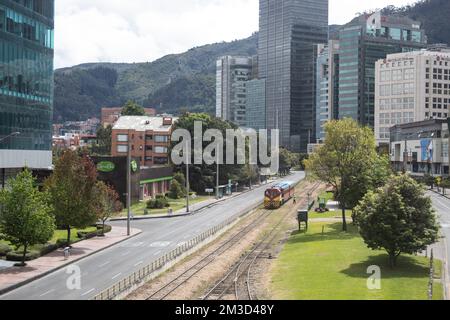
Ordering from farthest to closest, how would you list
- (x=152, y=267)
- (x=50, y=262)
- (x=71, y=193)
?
(x=71, y=193) < (x=50, y=262) < (x=152, y=267)

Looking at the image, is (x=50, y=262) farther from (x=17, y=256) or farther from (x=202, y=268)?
(x=202, y=268)

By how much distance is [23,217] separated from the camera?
4391 cm

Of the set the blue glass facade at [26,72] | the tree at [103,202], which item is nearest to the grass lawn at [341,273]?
the tree at [103,202]

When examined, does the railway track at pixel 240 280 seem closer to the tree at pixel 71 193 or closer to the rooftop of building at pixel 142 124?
the tree at pixel 71 193

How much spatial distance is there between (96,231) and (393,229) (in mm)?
32997

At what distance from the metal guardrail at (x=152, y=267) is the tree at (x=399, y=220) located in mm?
14301

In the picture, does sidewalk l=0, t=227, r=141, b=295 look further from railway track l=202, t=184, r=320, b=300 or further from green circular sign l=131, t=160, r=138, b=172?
green circular sign l=131, t=160, r=138, b=172

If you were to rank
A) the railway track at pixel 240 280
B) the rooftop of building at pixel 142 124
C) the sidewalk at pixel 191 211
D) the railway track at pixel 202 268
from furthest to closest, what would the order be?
the rooftop of building at pixel 142 124, the sidewalk at pixel 191 211, the railway track at pixel 202 268, the railway track at pixel 240 280

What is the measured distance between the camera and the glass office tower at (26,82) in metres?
63.8

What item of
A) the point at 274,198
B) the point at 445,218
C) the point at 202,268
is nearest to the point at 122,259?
the point at 202,268

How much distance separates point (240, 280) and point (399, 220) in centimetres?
1073
